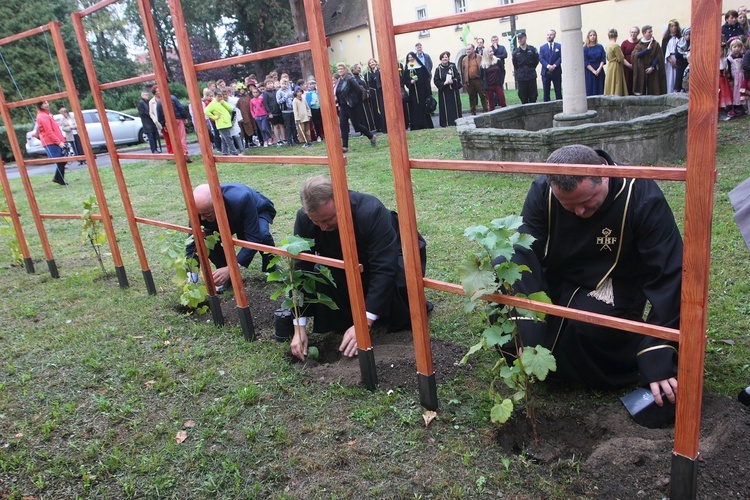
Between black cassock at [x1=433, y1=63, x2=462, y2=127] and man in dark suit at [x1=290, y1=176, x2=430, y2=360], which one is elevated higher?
black cassock at [x1=433, y1=63, x2=462, y2=127]

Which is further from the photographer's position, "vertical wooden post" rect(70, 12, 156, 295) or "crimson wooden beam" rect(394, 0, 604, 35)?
"vertical wooden post" rect(70, 12, 156, 295)

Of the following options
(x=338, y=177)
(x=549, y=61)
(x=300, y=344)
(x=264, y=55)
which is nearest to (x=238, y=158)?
(x=264, y=55)

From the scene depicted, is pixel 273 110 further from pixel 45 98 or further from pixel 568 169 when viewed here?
pixel 568 169

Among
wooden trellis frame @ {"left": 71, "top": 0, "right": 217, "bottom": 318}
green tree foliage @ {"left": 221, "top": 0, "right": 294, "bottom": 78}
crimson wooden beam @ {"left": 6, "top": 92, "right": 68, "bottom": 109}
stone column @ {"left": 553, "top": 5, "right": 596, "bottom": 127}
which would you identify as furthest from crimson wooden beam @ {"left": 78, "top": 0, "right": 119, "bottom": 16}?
green tree foliage @ {"left": 221, "top": 0, "right": 294, "bottom": 78}

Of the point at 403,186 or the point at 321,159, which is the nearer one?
the point at 403,186

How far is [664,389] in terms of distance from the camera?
2299mm

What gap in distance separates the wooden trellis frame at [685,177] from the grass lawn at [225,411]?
1.73 feet

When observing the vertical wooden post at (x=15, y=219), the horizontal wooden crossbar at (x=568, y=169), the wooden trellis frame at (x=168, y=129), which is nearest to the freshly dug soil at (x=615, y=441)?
the horizontal wooden crossbar at (x=568, y=169)

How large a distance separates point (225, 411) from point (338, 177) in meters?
1.36

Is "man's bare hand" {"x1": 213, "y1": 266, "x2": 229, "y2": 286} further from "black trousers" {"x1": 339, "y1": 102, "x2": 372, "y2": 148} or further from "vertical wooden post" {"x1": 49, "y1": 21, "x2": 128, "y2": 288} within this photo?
"black trousers" {"x1": 339, "y1": 102, "x2": 372, "y2": 148}

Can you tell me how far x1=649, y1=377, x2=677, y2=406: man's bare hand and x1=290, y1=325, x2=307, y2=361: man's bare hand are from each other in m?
1.91

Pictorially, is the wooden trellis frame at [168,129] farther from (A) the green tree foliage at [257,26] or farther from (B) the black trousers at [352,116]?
(A) the green tree foliage at [257,26]

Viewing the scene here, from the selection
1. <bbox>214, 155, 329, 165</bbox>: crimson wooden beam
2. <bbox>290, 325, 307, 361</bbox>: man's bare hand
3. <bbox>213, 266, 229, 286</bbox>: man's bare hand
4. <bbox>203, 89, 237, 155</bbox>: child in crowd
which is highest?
<bbox>203, 89, 237, 155</bbox>: child in crowd

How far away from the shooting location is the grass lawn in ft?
8.00
